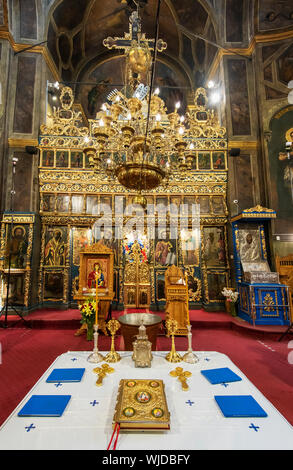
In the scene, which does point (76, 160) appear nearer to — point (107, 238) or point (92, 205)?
point (92, 205)

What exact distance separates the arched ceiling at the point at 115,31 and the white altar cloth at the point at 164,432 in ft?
40.8

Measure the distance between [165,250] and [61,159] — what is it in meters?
5.39

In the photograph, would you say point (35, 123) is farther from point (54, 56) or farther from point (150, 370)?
point (150, 370)

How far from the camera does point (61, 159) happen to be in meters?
8.83

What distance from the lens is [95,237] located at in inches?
345

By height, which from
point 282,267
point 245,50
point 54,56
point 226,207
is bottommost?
point 282,267

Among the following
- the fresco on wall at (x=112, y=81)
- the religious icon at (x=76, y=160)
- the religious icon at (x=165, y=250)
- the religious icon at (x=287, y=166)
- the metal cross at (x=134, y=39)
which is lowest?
the religious icon at (x=165, y=250)

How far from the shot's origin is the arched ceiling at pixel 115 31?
10125mm

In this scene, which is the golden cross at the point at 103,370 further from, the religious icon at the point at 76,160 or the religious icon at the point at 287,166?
the religious icon at the point at 287,166

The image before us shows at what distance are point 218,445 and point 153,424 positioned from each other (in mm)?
428

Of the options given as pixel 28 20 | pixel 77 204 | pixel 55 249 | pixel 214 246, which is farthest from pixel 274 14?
pixel 55 249

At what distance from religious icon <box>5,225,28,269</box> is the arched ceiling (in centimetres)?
810

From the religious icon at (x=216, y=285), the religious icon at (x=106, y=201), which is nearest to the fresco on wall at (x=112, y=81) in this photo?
the religious icon at (x=106, y=201)
